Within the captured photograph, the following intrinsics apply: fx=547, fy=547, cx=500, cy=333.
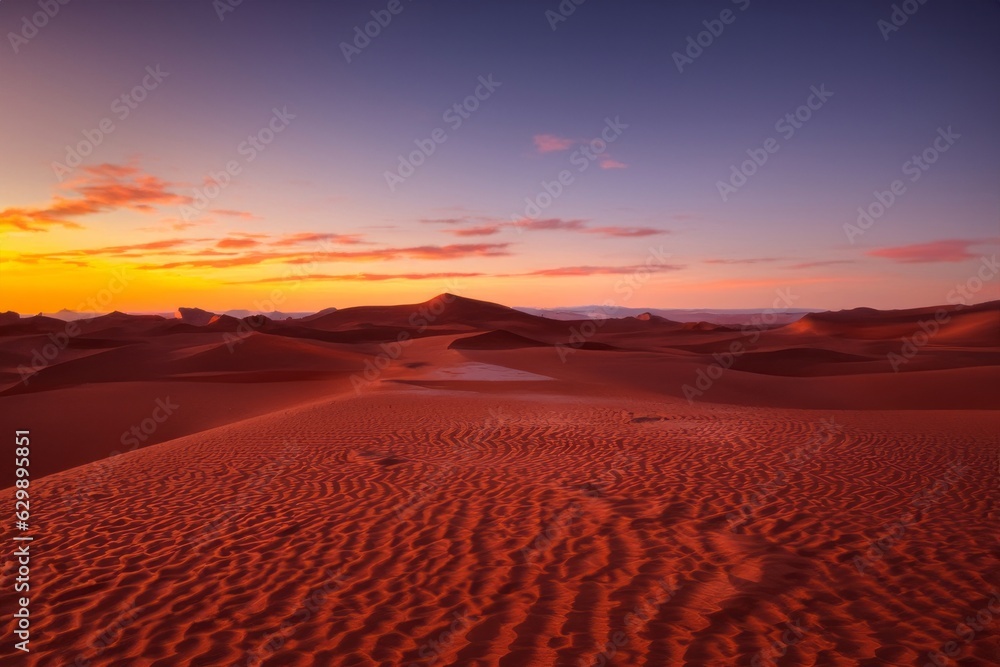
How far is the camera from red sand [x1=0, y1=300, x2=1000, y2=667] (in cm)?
487

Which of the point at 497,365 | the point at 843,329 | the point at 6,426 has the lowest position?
the point at 6,426

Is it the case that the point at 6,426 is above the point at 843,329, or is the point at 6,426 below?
below

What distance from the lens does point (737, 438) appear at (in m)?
14.0

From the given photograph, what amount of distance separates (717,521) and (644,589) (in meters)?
2.61

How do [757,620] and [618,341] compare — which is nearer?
[757,620]

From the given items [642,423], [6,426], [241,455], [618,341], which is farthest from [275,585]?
[618,341]

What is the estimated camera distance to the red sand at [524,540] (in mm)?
4871

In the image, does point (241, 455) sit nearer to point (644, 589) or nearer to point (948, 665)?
point (644, 589)

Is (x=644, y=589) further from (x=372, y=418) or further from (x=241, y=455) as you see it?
(x=372, y=418)

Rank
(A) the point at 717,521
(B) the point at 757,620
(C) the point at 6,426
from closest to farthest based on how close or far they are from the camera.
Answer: (B) the point at 757,620
(A) the point at 717,521
(C) the point at 6,426

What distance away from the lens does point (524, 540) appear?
7.11 meters

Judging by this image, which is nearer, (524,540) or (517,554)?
(517,554)

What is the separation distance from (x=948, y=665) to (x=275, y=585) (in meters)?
6.27

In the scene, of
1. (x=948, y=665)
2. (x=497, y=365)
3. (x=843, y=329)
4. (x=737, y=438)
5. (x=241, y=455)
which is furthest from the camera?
(x=843, y=329)
